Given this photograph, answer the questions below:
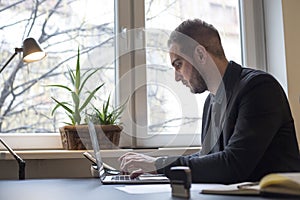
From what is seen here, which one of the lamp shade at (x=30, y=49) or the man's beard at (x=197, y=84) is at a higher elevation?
the lamp shade at (x=30, y=49)

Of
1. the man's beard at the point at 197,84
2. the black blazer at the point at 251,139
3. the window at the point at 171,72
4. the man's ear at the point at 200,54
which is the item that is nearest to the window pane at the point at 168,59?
the window at the point at 171,72

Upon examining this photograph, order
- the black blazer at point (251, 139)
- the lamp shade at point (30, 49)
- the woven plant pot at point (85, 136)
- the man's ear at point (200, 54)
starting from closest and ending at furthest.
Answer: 1. the black blazer at point (251, 139)
2. the man's ear at point (200, 54)
3. the lamp shade at point (30, 49)
4. the woven plant pot at point (85, 136)

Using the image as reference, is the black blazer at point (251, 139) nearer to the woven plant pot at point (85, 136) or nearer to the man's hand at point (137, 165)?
the man's hand at point (137, 165)

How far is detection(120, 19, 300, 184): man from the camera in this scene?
1417mm

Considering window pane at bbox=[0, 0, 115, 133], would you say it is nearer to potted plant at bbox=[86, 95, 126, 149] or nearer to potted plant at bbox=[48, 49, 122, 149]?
potted plant at bbox=[48, 49, 122, 149]

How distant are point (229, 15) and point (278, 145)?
1326mm

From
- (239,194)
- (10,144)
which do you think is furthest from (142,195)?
(10,144)

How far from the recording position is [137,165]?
1596 mm

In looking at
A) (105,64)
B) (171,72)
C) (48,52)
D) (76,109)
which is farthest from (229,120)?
(48,52)

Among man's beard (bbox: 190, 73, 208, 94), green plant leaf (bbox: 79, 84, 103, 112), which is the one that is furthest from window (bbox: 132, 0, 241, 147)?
green plant leaf (bbox: 79, 84, 103, 112)

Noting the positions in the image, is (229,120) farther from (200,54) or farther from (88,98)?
(88,98)

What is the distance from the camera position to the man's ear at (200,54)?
1.79m

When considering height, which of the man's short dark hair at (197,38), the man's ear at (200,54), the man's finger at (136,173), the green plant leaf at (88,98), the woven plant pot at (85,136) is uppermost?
the man's short dark hair at (197,38)

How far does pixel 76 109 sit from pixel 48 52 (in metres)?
0.36
